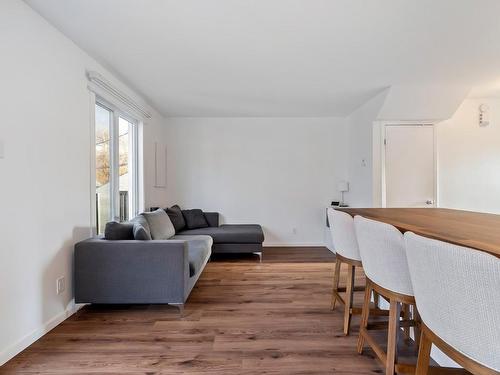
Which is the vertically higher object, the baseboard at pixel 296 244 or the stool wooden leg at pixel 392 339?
the stool wooden leg at pixel 392 339

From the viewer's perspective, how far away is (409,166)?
4.09 meters

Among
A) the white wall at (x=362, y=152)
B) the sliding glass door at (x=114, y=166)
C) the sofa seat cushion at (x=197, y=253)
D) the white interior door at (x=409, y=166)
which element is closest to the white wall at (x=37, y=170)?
the sliding glass door at (x=114, y=166)

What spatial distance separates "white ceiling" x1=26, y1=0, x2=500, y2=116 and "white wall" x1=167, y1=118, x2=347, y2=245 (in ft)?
4.61

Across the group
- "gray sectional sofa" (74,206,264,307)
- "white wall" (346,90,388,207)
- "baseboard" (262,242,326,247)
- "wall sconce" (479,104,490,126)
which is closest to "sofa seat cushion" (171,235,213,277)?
"gray sectional sofa" (74,206,264,307)

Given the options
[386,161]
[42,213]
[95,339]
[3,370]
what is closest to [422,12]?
[386,161]

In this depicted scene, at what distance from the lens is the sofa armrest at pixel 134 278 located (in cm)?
238

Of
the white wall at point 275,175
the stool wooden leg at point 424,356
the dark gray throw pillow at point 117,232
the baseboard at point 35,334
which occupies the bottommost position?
the baseboard at point 35,334

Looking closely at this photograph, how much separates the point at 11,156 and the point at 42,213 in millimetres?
481

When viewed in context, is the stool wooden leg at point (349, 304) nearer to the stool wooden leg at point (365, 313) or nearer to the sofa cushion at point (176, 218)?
the stool wooden leg at point (365, 313)

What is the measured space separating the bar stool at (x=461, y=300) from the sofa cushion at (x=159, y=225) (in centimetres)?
281

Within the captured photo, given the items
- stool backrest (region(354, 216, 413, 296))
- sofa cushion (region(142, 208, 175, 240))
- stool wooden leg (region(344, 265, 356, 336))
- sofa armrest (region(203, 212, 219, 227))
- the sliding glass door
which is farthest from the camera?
sofa armrest (region(203, 212, 219, 227))

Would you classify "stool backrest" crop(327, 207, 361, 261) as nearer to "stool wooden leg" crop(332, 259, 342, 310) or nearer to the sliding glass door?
"stool wooden leg" crop(332, 259, 342, 310)

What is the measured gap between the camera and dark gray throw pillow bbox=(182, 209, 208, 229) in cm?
465

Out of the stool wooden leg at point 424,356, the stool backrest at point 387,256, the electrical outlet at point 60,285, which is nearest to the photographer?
the stool wooden leg at point 424,356
